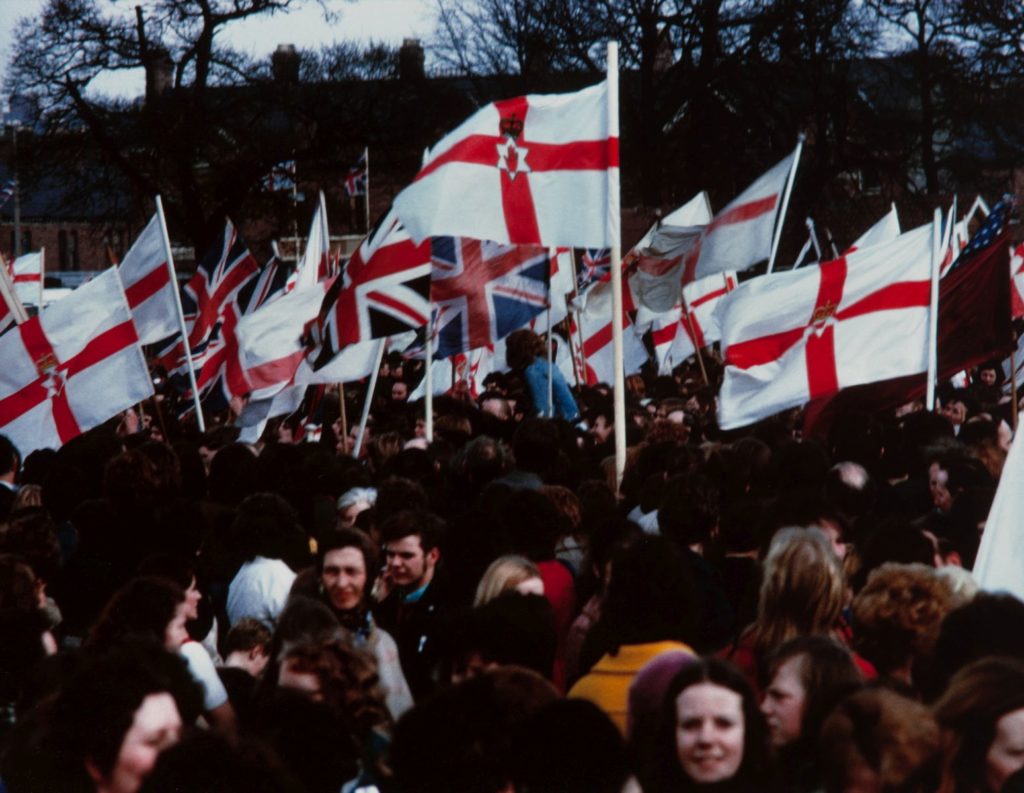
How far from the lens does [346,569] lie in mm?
5664

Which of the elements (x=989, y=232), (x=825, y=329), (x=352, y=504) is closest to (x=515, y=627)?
(x=352, y=504)

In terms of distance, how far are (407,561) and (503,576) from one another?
0.79 metres

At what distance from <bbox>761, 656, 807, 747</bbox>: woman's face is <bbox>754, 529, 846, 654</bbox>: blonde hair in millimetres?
600

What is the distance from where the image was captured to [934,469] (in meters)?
7.54

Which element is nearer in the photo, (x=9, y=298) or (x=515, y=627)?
(x=515, y=627)

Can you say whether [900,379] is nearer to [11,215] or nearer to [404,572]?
[404,572]

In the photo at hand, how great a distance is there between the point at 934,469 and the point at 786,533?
2485 millimetres

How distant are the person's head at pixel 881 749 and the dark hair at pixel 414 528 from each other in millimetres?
2600

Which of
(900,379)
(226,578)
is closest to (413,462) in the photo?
(226,578)

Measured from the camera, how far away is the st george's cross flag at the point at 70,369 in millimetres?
10531

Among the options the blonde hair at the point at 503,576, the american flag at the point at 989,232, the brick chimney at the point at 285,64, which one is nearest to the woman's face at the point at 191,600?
the blonde hair at the point at 503,576

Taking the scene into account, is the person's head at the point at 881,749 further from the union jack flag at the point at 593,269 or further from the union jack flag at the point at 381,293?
the union jack flag at the point at 593,269

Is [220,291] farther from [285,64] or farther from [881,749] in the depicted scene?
[285,64]

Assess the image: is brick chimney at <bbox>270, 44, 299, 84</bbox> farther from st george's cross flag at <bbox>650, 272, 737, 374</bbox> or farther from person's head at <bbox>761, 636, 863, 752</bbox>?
person's head at <bbox>761, 636, 863, 752</bbox>
